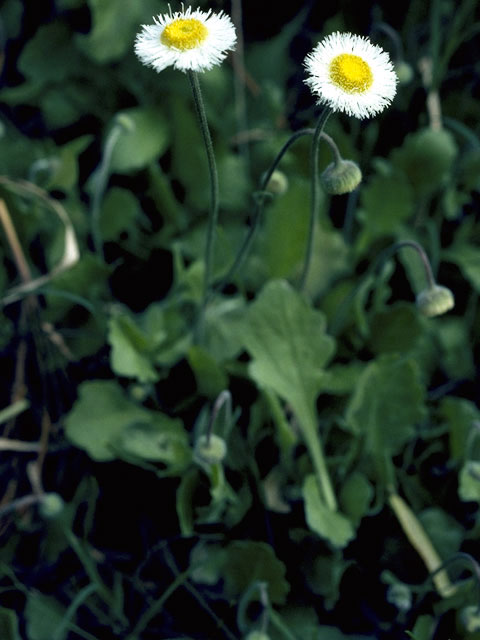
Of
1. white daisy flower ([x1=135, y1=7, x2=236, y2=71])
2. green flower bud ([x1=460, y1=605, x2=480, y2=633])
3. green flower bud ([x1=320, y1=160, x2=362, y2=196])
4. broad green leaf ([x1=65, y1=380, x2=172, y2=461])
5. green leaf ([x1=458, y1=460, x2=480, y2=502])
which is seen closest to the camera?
white daisy flower ([x1=135, y1=7, x2=236, y2=71])

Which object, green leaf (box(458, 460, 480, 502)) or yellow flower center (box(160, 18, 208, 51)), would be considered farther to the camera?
green leaf (box(458, 460, 480, 502))

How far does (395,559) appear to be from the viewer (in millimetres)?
1311

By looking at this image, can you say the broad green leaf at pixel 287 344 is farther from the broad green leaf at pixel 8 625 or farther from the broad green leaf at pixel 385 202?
the broad green leaf at pixel 8 625

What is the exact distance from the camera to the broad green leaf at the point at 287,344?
128 cm

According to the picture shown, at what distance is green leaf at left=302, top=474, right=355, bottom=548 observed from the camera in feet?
3.87

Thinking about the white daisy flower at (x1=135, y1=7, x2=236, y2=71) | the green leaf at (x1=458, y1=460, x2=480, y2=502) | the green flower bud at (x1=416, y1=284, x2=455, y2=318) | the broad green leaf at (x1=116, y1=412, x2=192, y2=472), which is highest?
the white daisy flower at (x1=135, y1=7, x2=236, y2=71)

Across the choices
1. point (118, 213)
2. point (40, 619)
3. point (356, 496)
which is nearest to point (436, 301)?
point (356, 496)

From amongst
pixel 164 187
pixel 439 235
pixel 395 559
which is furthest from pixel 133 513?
pixel 439 235

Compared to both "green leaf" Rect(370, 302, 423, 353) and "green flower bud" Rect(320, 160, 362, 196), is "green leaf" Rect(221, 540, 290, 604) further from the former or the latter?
"green flower bud" Rect(320, 160, 362, 196)

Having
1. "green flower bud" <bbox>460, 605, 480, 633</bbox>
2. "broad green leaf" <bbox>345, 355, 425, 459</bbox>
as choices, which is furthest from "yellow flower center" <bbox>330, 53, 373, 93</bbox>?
"green flower bud" <bbox>460, 605, 480, 633</bbox>

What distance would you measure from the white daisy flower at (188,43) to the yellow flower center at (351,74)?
12cm

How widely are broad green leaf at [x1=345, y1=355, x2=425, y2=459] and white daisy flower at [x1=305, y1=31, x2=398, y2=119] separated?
0.58m

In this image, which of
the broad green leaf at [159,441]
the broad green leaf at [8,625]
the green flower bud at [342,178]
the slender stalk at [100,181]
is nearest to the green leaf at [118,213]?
the slender stalk at [100,181]

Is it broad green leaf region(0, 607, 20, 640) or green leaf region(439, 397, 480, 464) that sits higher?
green leaf region(439, 397, 480, 464)
